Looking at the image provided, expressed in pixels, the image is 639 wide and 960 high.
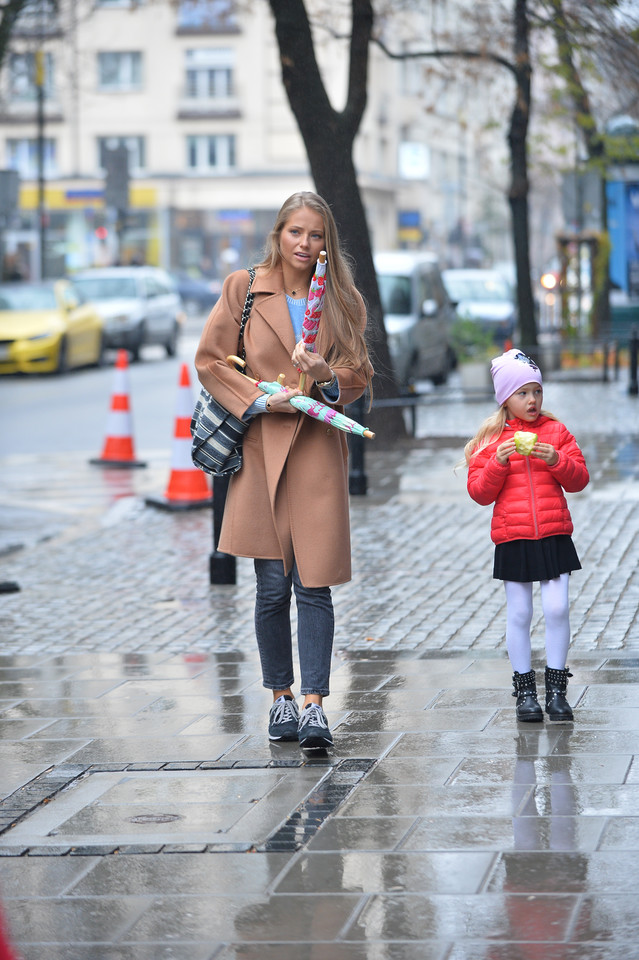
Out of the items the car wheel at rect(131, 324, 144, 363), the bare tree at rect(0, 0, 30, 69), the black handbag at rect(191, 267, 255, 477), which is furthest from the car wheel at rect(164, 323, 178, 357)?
the black handbag at rect(191, 267, 255, 477)

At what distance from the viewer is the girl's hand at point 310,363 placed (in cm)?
528

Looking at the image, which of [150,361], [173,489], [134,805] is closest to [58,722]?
[134,805]

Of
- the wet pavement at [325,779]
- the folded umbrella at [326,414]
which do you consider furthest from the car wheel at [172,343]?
the folded umbrella at [326,414]

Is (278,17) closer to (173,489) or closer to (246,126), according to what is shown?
(173,489)

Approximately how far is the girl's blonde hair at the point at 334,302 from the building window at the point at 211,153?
6488 cm

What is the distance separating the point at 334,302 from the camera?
555 cm

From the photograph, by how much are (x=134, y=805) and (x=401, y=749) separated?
970mm

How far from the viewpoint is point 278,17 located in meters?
14.3

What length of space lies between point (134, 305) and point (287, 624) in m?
26.4

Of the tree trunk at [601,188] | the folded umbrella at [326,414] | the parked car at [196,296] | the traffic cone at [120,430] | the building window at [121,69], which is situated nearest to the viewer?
the folded umbrella at [326,414]

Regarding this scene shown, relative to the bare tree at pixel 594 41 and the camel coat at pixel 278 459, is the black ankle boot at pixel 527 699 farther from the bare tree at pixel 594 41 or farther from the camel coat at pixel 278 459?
the bare tree at pixel 594 41

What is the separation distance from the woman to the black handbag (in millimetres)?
33

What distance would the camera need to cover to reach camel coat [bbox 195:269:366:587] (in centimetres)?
552

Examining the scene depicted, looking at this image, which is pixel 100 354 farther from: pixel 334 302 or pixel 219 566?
pixel 334 302
